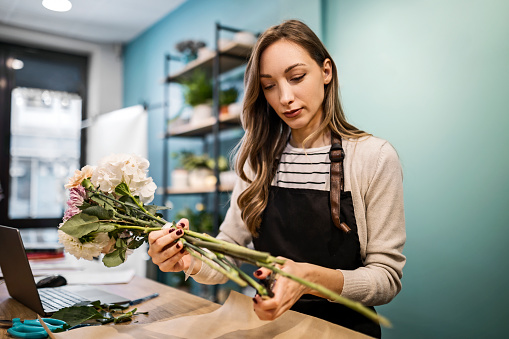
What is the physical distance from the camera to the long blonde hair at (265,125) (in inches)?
49.1

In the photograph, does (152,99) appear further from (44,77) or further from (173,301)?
(173,301)

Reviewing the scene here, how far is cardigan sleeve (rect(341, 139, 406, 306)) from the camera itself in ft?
3.37

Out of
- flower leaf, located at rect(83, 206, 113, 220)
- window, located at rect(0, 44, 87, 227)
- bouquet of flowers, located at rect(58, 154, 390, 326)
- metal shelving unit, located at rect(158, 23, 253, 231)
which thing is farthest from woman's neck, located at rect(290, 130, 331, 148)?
window, located at rect(0, 44, 87, 227)

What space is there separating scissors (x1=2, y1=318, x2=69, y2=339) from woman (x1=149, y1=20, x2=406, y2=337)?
0.27 metres

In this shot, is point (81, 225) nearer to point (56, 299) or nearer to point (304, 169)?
point (56, 299)

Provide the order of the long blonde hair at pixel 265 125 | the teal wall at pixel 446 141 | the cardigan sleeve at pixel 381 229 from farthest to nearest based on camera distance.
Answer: the teal wall at pixel 446 141
the long blonde hair at pixel 265 125
the cardigan sleeve at pixel 381 229

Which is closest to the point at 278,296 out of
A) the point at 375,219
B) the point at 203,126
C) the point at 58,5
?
the point at 375,219

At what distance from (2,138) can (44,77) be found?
788 millimetres

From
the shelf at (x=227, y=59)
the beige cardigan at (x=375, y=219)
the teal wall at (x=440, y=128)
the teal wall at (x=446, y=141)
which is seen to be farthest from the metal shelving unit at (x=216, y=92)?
the beige cardigan at (x=375, y=219)

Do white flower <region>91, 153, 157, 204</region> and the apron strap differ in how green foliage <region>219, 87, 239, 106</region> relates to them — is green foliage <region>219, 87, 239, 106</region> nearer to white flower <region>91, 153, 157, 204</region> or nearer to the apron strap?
the apron strap

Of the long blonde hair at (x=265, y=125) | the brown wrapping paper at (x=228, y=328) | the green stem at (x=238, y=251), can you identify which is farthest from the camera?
the long blonde hair at (x=265, y=125)

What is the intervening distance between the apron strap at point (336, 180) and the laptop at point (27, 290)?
64 cm

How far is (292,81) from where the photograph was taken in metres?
1.21

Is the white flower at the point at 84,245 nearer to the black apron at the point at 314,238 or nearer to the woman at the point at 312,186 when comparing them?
the woman at the point at 312,186
